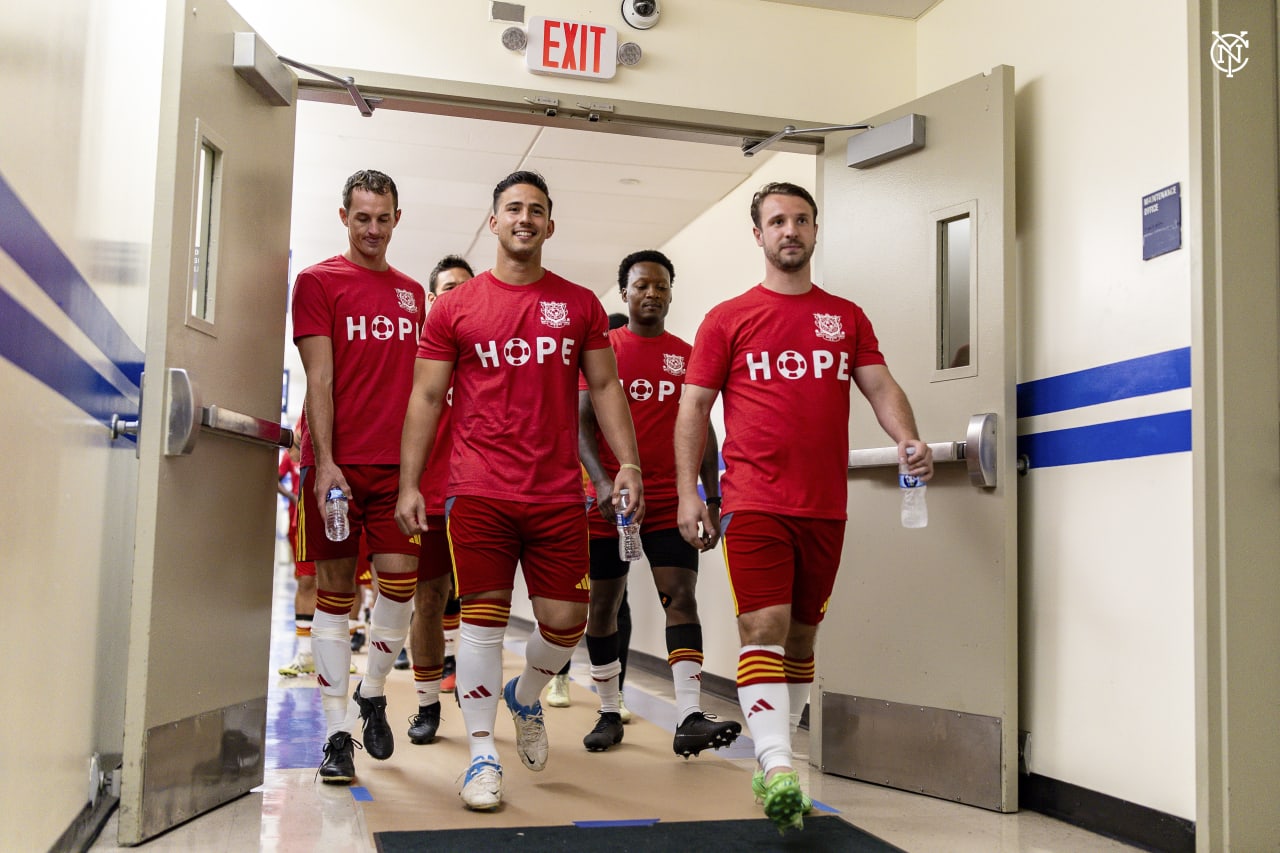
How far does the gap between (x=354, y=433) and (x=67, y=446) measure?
1239mm

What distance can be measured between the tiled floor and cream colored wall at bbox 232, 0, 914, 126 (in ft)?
7.54

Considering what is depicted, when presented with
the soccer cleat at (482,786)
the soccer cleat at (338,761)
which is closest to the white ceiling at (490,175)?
the soccer cleat at (338,761)

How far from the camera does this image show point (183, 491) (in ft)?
9.56

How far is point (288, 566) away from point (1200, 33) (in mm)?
20931

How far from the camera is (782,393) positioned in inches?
120

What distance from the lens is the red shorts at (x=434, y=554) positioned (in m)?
3.94

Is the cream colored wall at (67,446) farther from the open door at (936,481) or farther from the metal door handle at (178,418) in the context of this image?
the open door at (936,481)

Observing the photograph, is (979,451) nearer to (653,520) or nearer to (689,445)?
(689,445)

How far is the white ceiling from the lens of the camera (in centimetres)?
584

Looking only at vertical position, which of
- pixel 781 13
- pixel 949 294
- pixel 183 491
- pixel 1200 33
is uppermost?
pixel 781 13

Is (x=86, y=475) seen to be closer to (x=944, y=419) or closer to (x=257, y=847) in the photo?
(x=257, y=847)

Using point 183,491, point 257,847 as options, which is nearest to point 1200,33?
point 183,491

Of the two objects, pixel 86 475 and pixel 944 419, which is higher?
pixel 944 419

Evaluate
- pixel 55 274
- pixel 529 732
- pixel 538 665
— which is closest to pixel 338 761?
pixel 529 732
